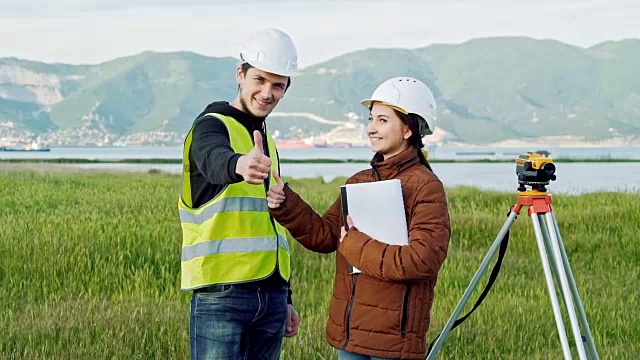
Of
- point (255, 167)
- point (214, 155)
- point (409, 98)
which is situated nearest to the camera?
point (255, 167)

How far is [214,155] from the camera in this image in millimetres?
3369

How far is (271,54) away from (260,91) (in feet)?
0.50

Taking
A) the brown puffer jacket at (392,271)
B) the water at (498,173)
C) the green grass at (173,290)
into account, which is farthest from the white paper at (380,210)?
the water at (498,173)

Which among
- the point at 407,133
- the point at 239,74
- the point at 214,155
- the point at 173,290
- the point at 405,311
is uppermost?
the point at 173,290

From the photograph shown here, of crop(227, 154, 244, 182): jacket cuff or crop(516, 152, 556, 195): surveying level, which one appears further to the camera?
crop(516, 152, 556, 195): surveying level

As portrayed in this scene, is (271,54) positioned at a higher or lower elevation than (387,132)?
higher

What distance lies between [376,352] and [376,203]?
58 centimetres

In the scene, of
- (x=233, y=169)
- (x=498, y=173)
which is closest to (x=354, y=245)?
(x=233, y=169)

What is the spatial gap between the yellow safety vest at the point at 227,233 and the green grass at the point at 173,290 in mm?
2396

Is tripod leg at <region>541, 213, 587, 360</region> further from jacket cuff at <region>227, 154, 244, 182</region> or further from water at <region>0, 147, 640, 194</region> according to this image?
water at <region>0, 147, 640, 194</region>

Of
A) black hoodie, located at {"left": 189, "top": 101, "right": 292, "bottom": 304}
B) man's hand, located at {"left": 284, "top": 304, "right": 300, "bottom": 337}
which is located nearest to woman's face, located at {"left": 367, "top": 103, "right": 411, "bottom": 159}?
black hoodie, located at {"left": 189, "top": 101, "right": 292, "bottom": 304}

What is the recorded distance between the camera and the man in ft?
11.9

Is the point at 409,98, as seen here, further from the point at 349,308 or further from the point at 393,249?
the point at 349,308

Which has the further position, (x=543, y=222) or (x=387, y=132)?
(x=543, y=222)
